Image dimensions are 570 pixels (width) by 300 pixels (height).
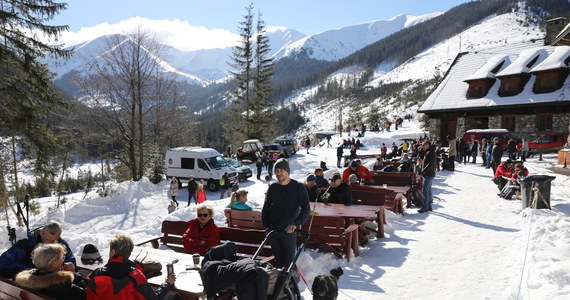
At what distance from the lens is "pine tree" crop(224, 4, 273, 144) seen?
36.5m

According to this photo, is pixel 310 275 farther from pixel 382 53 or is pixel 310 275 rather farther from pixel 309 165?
A: pixel 382 53

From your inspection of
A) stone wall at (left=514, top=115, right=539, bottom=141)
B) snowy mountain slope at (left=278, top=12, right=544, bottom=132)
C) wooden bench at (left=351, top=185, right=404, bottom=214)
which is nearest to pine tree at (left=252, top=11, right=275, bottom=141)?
stone wall at (left=514, top=115, right=539, bottom=141)

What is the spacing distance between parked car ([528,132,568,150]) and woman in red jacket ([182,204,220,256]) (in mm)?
24087

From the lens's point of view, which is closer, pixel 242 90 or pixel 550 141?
pixel 550 141

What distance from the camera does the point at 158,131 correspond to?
85.5ft

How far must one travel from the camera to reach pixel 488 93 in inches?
1120

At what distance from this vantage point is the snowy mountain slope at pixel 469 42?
11569 centimetres

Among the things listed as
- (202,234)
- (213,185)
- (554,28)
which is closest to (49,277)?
(202,234)

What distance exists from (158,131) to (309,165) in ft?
38.7

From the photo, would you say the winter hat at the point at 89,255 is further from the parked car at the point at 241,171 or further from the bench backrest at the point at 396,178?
the parked car at the point at 241,171

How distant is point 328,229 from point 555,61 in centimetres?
2799

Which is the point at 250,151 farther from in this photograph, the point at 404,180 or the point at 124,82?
the point at 404,180

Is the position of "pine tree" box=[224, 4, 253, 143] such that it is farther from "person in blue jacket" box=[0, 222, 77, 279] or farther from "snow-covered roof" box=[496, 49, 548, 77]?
"person in blue jacket" box=[0, 222, 77, 279]

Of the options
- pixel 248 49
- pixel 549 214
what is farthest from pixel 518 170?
pixel 248 49
